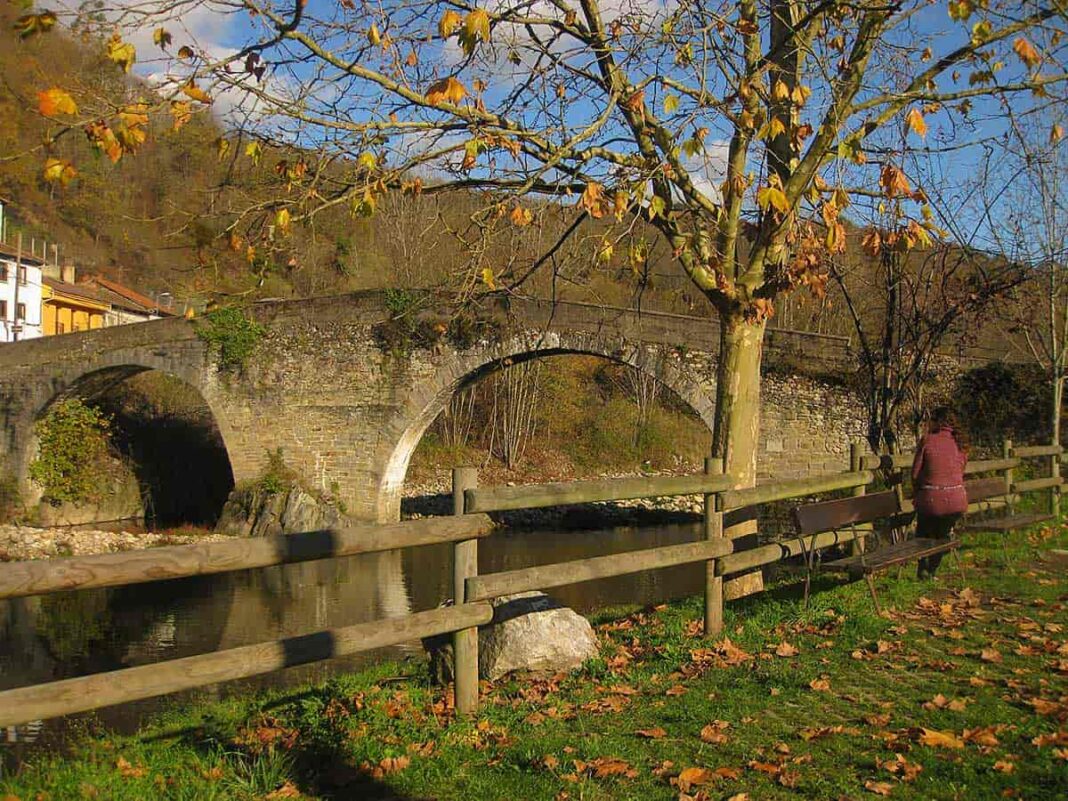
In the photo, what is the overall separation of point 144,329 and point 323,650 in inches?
828

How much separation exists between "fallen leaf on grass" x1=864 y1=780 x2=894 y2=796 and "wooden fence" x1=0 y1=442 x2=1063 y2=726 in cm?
178

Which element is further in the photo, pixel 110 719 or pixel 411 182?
pixel 110 719

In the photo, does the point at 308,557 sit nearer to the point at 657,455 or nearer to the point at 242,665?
the point at 242,665

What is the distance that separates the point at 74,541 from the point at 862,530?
16.5 meters

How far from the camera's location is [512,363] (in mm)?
14312

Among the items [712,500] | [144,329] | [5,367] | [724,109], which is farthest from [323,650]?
[5,367]

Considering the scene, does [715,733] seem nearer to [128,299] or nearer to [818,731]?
[818,731]

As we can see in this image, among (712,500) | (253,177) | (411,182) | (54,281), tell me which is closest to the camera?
(712,500)

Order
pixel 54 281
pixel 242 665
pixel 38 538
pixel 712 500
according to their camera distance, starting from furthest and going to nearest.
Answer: pixel 54 281 → pixel 38 538 → pixel 712 500 → pixel 242 665

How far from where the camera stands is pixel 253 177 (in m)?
6.89

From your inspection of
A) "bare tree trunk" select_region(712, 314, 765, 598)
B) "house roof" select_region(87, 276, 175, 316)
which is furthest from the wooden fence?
"house roof" select_region(87, 276, 175, 316)

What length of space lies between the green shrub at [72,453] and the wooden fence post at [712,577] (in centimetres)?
2221

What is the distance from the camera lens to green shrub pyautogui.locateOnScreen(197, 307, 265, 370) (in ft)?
71.0

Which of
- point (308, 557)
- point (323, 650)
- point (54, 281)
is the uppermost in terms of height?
point (54, 281)
